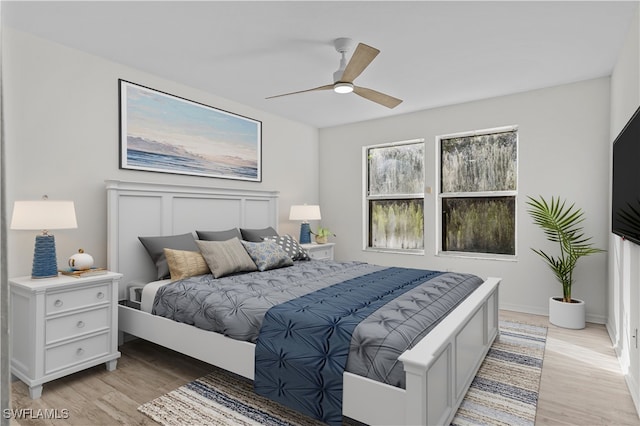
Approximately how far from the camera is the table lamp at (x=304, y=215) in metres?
4.74

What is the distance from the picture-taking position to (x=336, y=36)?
2.71 meters

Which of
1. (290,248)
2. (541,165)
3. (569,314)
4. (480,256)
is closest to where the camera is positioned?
(569,314)

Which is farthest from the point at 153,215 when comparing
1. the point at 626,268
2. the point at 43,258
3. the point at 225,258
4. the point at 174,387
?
the point at 626,268

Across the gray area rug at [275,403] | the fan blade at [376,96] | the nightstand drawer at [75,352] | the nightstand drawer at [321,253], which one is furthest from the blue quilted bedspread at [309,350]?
the nightstand drawer at [321,253]

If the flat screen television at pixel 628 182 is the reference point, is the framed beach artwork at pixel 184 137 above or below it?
above

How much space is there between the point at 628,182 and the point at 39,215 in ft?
12.9

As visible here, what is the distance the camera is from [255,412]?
2.08 m

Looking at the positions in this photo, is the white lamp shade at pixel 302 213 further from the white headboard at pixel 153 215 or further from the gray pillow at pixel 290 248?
the gray pillow at pixel 290 248

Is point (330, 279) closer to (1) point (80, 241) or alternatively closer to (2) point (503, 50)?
(1) point (80, 241)

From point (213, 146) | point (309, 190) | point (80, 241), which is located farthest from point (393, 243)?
point (80, 241)

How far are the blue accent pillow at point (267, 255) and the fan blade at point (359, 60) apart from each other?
5.56ft

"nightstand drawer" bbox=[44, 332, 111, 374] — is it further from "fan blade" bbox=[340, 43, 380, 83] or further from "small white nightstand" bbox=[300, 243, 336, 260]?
"fan blade" bbox=[340, 43, 380, 83]

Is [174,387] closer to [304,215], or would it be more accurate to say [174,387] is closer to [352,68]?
[352,68]

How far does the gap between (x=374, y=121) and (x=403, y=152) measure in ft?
2.08
